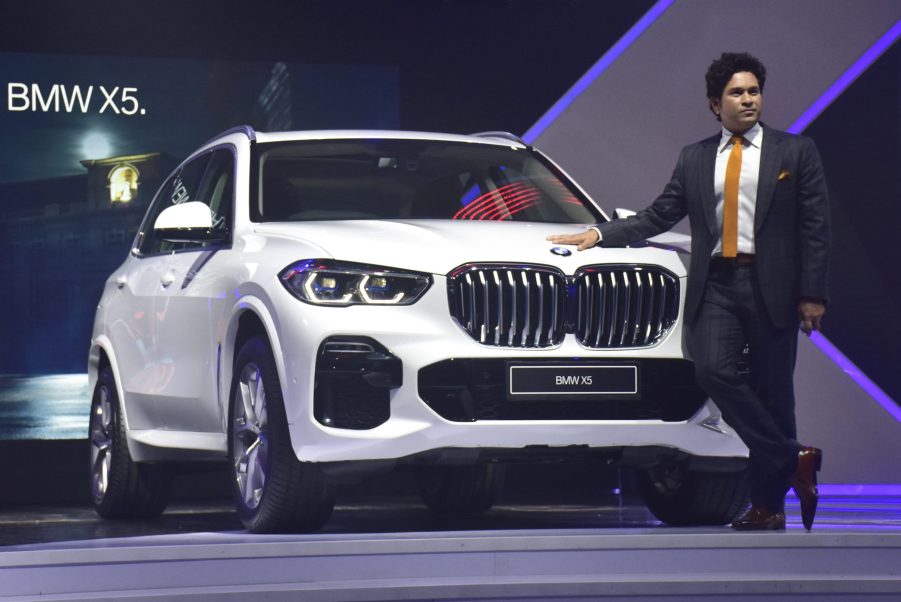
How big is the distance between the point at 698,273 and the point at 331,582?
1899mm

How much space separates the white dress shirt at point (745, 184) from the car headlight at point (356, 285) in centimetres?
115

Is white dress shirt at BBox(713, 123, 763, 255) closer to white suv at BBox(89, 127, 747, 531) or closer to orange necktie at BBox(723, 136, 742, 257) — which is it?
orange necktie at BBox(723, 136, 742, 257)

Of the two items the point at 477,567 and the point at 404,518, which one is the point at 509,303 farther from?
the point at 404,518

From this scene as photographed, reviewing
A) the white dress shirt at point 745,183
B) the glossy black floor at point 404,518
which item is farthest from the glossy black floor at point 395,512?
the white dress shirt at point 745,183

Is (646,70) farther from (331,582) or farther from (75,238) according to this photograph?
(331,582)

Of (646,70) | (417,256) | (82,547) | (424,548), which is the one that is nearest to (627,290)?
(417,256)

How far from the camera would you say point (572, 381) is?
564 centimetres

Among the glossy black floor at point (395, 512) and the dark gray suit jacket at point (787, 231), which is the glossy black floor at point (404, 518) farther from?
the dark gray suit jacket at point (787, 231)

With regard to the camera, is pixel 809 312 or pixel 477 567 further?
pixel 809 312

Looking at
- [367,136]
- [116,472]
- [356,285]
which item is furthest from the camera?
[116,472]

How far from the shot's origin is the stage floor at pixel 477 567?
469cm

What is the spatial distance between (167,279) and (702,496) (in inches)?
105

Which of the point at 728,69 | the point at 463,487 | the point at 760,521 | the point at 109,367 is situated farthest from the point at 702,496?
the point at 109,367

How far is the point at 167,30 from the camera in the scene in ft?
34.3
